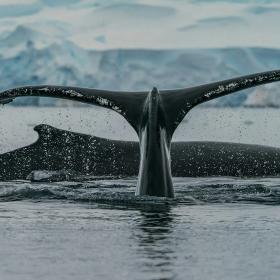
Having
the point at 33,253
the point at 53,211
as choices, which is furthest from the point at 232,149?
the point at 33,253

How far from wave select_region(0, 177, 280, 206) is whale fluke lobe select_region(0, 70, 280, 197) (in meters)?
0.50

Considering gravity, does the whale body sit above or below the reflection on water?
above

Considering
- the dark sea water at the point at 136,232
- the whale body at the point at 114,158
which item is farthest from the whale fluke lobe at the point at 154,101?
the whale body at the point at 114,158

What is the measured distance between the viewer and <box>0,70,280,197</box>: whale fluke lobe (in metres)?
12.3

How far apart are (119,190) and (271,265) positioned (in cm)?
599

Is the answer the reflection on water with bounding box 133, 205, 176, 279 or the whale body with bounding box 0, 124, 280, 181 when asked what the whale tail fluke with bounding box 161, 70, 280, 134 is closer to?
the reflection on water with bounding box 133, 205, 176, 279

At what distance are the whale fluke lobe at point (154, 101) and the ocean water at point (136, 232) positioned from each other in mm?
754

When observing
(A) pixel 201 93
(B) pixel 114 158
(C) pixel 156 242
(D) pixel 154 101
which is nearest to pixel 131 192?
(D) pixel 154 101

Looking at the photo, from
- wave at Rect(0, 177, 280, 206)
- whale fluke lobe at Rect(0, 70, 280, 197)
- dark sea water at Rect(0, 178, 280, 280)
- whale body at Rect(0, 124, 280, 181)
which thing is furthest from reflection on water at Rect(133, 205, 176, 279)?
whale body at Rect(0, 124, 280, 181)

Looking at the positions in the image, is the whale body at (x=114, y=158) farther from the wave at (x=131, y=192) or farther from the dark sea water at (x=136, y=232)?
the dark sea water at (x=136, y=232)

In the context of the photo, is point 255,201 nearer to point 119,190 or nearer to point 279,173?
point 119,190

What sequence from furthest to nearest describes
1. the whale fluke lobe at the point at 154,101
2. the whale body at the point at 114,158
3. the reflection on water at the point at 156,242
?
the whale body at the point at 114,158 → the whale fluke lobe at the point at 154,101 → the reflection on water at the point at 156,242

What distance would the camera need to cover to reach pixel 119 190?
14023 millimetres

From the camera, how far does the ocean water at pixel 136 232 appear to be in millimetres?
8062
